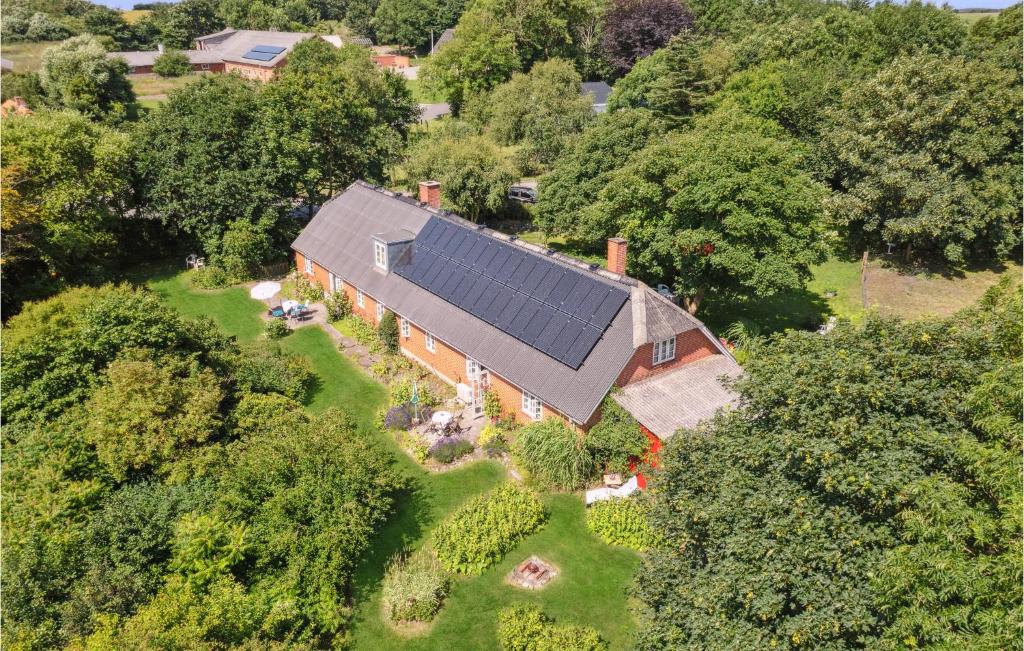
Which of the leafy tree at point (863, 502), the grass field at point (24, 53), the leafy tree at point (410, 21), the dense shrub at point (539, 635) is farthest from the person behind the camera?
the leafy tree at point (410, 21)

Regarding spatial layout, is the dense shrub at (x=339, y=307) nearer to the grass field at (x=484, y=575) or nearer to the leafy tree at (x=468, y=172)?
the grass field at (x=484, y=575)

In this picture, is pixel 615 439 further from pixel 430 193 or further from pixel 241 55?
pixel 241 55

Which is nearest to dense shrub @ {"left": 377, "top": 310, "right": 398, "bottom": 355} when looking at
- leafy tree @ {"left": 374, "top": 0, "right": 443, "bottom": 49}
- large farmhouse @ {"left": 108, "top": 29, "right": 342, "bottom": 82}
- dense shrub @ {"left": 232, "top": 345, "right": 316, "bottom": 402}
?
dense shrub @ {"left": 232, "top": 345, "right": 316, "bottom": 402}

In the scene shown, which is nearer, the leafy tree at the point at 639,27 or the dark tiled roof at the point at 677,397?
the dark tiled roof at the point at 677,397

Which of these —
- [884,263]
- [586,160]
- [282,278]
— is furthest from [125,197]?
[884,263]

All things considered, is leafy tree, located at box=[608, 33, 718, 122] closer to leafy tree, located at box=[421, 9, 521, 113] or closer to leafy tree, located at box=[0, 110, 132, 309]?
leafy tree, located at box=[421, 9, 521, 113]

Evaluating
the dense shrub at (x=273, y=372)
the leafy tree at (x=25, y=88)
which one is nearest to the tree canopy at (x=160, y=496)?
the dense shrub at (x=273, y=372)

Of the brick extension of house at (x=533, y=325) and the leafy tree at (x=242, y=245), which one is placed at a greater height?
the brick extension of house at (x=533, y=325)
